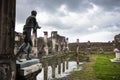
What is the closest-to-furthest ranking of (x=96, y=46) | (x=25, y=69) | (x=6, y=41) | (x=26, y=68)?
(x=6, y=41) < (x=25, y=69) < (x=26, y=68) < (x=96, y=46)

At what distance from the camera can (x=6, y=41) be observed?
5.49m

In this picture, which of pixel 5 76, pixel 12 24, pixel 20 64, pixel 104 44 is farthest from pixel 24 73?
pixel 104 44

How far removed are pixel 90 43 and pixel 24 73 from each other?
5476cm

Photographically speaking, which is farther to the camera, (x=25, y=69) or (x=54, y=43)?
(x=54, y=43)

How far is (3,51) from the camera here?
543 centimetres

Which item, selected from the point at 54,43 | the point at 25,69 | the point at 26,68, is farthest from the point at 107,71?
the point at 54,43

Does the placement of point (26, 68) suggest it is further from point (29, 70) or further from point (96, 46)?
point (96, 46)

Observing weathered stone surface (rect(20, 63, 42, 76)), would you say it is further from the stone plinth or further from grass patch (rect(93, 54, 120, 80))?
grass patch (rect(93, 54, 120, 80))

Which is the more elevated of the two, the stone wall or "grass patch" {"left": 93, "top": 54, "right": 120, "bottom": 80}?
the stone wall

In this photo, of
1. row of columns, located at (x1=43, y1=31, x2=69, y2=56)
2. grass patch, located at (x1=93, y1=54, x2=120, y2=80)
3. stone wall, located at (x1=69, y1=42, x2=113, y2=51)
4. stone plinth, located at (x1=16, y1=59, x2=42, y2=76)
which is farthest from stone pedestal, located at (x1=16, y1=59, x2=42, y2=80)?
stone wall, located at (x1=69, y1=42, x2=113, y2=51)

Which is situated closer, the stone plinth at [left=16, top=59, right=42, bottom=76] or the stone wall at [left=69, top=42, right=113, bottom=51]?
the stone plinth at [left=16, top=59, right=42, bottom=76]

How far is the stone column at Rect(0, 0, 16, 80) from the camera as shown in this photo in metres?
5.42

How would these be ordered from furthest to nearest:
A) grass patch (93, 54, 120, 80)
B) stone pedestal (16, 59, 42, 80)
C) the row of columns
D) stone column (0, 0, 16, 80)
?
the row of columns < grass patch (93, 54, 120, 80) < stone pedestal (16, 59, 42, 80) < stone column (0, 0, 16, 80)

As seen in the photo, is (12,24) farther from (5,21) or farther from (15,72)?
(15,72)
